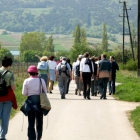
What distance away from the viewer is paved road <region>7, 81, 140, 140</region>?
14273 mm

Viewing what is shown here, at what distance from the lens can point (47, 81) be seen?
2559cm

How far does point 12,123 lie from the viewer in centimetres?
1639

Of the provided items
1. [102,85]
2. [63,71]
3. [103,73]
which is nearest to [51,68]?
[63,71]

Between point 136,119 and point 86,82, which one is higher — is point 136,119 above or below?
below

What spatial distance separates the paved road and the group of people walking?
705mm

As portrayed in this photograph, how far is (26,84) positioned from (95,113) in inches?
240

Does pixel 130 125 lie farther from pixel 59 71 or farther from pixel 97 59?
pixel 97 59

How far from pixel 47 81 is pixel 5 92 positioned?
12.8 m

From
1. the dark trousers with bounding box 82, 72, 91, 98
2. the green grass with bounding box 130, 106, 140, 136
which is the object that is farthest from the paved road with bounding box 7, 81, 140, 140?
the dark trousers with bounding box 82, 72, 91, 98

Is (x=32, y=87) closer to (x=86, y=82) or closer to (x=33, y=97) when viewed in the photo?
(x=33, y=97)

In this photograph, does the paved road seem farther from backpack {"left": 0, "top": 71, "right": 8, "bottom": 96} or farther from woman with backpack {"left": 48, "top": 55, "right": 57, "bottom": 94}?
woman with backpack {"left": 48, "top": 55, "right": 57, "bottom": 94}

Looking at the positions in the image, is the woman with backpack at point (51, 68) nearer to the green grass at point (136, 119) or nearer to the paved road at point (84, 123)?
the paved road at point (84, 123)

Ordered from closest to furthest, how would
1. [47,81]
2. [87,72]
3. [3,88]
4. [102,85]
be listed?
1. [3,88]
2. [87,72]
3. [102,85]
4. [47,81]

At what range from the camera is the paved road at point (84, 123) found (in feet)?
46.8
